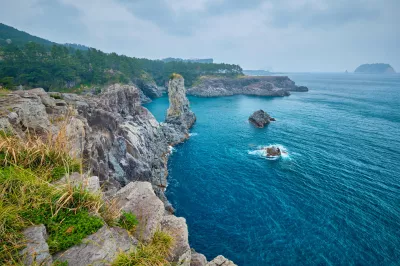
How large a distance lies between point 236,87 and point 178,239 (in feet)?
564

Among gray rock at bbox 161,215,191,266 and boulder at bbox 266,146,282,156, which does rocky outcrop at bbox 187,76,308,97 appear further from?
gray rock at bbox 161,215,191,266

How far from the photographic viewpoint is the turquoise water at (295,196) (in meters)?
26.2

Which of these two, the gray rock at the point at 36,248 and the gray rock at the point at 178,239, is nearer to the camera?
the gray rock at the point at 36,248

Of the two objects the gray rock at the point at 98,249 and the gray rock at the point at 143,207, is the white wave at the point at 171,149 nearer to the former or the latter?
the gray rock at the point at 143,207

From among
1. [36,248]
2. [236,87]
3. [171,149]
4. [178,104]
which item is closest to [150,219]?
[36,248]

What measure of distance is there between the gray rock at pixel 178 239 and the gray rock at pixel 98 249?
3042mm

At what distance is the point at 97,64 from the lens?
103m

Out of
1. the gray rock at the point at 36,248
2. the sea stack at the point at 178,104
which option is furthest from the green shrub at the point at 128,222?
the sea stack at the point at 178,104

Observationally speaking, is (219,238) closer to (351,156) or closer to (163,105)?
(351,156)

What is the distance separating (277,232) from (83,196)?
28.4 m

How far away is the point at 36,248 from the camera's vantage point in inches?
241

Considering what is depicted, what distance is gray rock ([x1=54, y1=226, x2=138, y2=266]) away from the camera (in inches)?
261

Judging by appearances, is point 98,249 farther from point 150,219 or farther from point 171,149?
point 171,149

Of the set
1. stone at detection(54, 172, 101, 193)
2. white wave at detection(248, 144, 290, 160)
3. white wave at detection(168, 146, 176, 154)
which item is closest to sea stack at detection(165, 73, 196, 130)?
white wave at detection(168, 146, 176, 154)
